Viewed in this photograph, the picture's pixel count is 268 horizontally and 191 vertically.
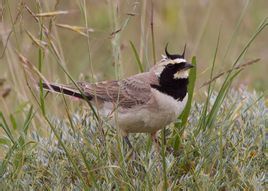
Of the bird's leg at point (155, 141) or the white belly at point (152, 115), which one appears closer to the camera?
the bird's leg at point (155, 141)

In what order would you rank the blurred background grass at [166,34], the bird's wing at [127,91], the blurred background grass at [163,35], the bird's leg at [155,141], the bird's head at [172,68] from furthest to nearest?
the blurred background grass at [166,34]
the blurred background grass at [163,35]
the bird's wing at [127,91]
the bird's head at [172,68]
the bird's leg at [155,141]

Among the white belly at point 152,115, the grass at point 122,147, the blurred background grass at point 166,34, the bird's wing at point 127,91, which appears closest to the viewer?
the grass at point 122,147

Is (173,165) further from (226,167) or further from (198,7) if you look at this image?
(198,7)

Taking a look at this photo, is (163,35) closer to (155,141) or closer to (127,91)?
(127,91)

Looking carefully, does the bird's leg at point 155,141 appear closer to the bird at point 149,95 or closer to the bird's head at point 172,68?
the bird at point 149,95

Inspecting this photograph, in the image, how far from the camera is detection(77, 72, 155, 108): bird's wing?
504 centimetres

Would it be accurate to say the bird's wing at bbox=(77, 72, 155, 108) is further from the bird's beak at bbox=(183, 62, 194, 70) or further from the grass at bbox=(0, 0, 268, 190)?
the bird's beak at bbox=(183, 62, 194, 70)

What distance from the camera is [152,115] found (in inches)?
192

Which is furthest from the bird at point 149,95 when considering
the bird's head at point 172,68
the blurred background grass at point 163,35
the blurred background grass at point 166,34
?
the blurred background grass at point 166,34

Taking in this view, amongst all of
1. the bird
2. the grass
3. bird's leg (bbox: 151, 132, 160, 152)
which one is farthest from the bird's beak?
bird's leg (bbox: 151, 132, 160, 152)

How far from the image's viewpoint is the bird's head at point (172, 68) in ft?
16.2

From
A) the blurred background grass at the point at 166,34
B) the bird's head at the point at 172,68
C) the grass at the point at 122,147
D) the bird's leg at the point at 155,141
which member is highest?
the bird's head at the point at 172,68

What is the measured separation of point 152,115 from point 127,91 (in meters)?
0.30

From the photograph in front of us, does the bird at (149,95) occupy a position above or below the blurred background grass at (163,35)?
above
